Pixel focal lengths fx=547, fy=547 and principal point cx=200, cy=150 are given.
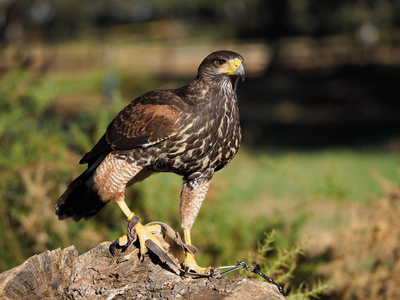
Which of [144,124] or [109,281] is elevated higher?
[144,124]

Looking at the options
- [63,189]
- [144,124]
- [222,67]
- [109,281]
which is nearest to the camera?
[109,281]

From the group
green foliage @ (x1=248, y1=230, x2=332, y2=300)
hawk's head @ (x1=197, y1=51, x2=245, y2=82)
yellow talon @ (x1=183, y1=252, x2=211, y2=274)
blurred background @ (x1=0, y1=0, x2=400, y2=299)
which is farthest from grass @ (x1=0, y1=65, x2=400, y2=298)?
hawk's head @ (x1=197, y1=51, x2=245, y2=82)

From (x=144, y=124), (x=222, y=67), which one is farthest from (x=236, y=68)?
(x=144, y=124)

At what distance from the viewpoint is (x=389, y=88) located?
21.0 m

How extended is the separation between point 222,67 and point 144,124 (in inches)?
22.4

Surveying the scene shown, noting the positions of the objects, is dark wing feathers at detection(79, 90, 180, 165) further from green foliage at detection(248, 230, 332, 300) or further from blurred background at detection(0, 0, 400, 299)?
blurred background at detection(0, 0, 400, 299)

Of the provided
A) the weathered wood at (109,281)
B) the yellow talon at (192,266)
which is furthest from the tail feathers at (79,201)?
the yellow talon at (192,266)

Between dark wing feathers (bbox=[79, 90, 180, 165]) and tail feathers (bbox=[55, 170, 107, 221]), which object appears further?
tail feathers (bbox=[55, 170, 107, 221])

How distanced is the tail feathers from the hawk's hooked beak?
3.78ft

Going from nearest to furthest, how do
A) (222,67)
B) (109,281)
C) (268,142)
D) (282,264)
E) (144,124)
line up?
(109,281) → (222,67) → (144,124) → (282,264) → (268,142)

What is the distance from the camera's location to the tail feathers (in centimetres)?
355

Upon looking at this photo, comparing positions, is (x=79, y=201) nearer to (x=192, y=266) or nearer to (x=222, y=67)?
(x=192, y=266)

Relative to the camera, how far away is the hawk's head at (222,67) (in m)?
3.06

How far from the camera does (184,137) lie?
3.07 m
